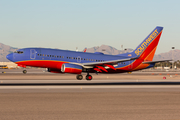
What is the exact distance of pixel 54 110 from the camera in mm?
13578

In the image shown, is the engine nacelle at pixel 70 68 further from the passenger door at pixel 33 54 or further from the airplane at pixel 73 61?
the passenger door at pixel 33 54

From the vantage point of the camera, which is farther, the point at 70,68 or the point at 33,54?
the point at 33,54

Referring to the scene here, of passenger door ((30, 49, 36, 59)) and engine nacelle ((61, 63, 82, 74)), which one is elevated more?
passenger door ((30, 49, 36, 59))

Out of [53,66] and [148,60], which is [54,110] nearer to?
[53,66]

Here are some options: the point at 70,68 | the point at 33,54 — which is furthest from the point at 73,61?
the point at 33,54

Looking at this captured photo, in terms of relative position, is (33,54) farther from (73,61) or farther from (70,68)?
(73,61)

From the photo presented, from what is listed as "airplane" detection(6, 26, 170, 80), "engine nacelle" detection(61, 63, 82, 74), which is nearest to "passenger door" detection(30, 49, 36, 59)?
"airplane" detection(6, 26, 170, 80)

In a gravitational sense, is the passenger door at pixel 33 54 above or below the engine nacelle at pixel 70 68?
above

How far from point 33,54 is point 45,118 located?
102ft

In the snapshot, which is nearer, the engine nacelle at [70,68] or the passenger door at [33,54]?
the engine nacelle at [70,68]

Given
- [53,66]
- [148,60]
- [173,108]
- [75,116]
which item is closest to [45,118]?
[75,116]

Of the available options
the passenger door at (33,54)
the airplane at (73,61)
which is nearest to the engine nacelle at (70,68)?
the airplane at (73,61)

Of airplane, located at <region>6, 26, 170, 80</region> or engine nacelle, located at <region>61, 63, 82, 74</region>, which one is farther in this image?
airplane, located at <region>6, 26, 170, 80</region>

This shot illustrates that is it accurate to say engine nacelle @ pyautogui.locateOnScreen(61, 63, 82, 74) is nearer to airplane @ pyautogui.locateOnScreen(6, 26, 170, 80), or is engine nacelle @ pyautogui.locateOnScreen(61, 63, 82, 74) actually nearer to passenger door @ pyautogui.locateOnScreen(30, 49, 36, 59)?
airplane @ pyautogui.locateOnScreen(6, 26, 170, 80)
